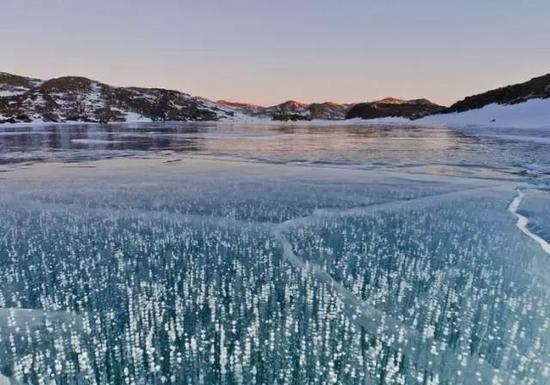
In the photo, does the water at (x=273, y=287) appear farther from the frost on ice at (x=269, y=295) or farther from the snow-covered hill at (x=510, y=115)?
the snow-covered hill at (x=510, y=115)

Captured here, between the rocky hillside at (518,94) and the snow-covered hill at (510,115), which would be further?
the rocky hillside at (518,94)

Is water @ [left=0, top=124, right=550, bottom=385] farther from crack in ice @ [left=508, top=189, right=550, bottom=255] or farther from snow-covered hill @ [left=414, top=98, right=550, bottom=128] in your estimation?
snow-covered hill @ [left=414, top=98, right=550, bottom=128]

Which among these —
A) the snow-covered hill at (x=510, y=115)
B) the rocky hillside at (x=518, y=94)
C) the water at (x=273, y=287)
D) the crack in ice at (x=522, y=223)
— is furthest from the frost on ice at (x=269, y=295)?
the rocky hillside at (x=518, y=94)

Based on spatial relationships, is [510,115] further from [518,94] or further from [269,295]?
[269,295]

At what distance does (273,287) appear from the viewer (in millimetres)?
8180

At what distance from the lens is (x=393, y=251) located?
10.4 m

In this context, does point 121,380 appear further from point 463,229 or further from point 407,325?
point 463,229

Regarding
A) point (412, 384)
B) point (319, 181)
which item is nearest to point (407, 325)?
point (412, 384)

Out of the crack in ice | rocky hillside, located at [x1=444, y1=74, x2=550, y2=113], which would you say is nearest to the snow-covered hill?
rocky hillside, located at [x1=444, y1=74, x2=550, y2=113]

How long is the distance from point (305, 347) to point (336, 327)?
0.82 metres

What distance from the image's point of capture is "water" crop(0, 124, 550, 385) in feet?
18.6

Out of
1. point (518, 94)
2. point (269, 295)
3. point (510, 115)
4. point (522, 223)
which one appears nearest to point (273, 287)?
point (269, 295)

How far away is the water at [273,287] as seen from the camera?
18.6 feet

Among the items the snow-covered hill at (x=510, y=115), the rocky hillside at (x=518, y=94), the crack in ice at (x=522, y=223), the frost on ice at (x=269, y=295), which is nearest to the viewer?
the frost on ice at (x=269, y=295)
